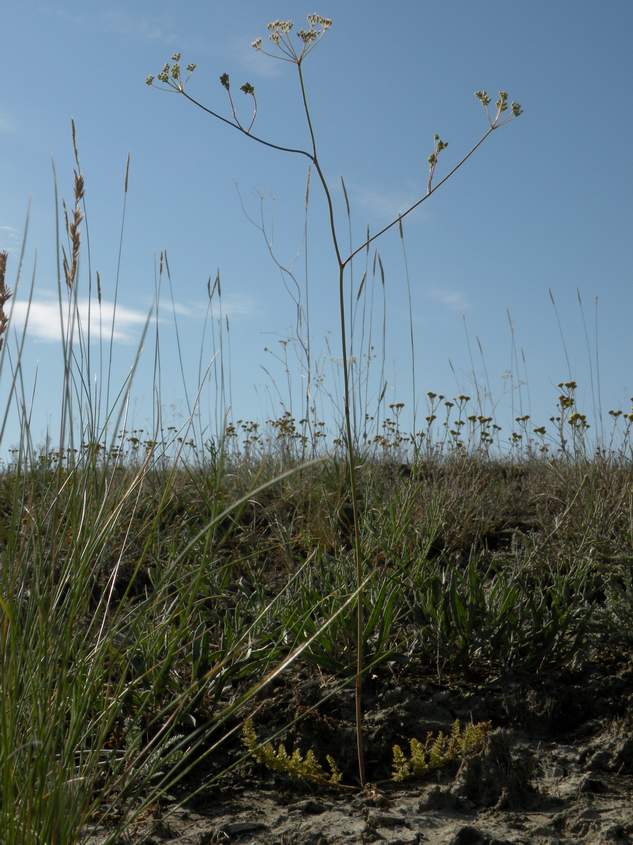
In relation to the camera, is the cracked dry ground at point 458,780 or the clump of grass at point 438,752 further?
the clump of grass at point 438,752

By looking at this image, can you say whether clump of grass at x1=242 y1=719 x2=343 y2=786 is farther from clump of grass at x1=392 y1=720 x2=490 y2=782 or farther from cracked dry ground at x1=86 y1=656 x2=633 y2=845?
clump of grass at x1=392 y1=720 x2=490 y2=782

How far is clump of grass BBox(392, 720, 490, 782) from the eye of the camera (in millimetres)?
1921

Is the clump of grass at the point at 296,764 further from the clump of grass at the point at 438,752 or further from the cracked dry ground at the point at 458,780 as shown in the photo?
the clump of grass at the point at 438,752

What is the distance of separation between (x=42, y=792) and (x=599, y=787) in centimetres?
121

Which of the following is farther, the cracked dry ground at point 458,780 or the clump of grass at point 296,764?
the clump of grass at point 296,764

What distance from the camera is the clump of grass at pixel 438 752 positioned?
192 cm

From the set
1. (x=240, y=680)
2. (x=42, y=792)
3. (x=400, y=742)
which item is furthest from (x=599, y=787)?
(x=42, y=792)

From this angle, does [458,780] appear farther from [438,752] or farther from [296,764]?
[296,764]

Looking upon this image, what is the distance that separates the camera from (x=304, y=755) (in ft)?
6.91

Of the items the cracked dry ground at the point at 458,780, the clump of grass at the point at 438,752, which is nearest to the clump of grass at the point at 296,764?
the cracked dry ground at the point at 458,780

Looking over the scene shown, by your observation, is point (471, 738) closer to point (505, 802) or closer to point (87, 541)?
point (505, 802)

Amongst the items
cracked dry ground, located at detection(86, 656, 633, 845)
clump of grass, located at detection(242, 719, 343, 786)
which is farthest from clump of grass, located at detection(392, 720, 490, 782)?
clump of grass, located at detection(242, 719, 343, 786)

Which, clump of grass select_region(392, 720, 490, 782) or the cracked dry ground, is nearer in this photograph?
the cracked dry ground

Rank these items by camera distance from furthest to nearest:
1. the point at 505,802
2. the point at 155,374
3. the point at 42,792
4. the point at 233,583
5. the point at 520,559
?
the point at 233,583, the point at 520,559, the point at 155,374, the point at 505,802, the point at 42,792
